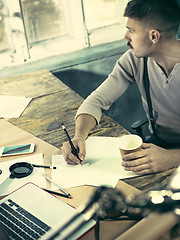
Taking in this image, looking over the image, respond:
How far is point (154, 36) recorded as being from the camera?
1390mm

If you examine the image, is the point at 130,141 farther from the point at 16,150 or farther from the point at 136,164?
the point at 16,150

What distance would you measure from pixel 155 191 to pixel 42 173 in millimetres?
898

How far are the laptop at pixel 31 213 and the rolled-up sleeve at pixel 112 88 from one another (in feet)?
2.13

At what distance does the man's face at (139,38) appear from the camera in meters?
1.40

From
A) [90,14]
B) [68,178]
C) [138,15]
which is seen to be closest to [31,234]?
[68,178]

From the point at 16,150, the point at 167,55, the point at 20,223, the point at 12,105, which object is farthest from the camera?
the point at 12,105

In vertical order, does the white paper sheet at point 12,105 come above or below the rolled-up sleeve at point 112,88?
below

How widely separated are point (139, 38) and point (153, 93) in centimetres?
32

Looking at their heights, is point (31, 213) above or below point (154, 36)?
below

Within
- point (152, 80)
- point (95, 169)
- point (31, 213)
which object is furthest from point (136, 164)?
point (152, 80)

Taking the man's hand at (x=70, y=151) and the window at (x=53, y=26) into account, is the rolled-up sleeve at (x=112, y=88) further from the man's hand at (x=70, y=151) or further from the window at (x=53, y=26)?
the window at (x=53, y=26)

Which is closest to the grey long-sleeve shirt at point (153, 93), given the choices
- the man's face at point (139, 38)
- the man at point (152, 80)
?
→ the man at point (152, 80)

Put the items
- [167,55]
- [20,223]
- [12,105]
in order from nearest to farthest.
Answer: [20,223] → [167,55] → [12,105]

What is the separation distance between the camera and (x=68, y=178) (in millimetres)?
1144
